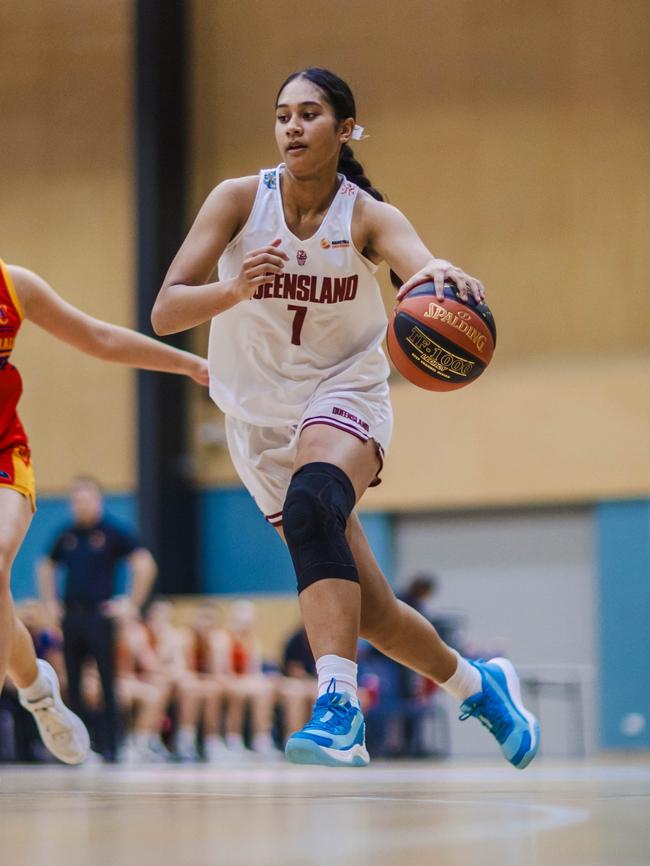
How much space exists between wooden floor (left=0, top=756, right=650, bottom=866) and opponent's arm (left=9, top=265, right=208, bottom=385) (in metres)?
1.40

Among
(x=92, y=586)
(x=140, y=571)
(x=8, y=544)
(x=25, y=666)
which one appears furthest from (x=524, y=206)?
(x=8, y=544)

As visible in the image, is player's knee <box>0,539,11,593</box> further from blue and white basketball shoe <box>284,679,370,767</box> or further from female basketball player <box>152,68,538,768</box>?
blue and white basketball shoe <box>284,679,370,767</box>

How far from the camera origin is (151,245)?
17.0 metres

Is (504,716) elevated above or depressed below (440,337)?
below

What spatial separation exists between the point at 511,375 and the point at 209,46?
5542mm

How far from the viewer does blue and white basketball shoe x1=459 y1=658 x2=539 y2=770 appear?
4488mm

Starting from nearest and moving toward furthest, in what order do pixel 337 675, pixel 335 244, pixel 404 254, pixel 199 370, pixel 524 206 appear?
pixel 337 675
pixel 404 254
pixel 335 244
pixel 199 370
pixel 524 206

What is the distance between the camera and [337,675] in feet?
12.3

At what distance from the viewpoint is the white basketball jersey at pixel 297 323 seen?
4191mm

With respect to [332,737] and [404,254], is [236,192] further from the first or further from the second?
[332,737]

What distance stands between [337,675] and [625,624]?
1186 centimetres

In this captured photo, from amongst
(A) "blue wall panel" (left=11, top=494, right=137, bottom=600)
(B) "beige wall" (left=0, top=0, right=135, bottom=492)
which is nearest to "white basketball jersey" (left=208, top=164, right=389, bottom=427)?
(A) "blue wall panel" (left=11, top=494, right=137, bottom=600)

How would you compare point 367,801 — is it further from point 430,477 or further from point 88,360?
point 88,360

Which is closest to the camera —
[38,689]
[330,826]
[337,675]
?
[330,826]
